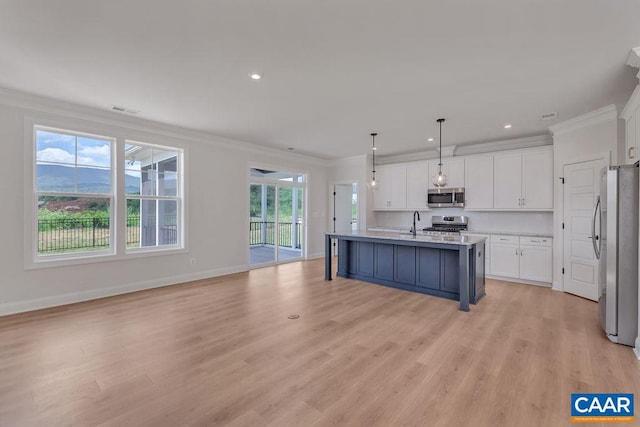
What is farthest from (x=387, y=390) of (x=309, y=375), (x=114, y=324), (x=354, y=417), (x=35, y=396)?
(x=114, y=324)

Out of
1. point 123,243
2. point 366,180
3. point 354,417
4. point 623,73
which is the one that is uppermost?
point 623,73

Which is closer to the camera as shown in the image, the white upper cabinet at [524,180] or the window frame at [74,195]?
the window frame at [74,195]

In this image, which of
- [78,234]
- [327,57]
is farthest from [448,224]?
[78,234]

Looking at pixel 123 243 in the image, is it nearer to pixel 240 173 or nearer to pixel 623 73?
pixel 240 173

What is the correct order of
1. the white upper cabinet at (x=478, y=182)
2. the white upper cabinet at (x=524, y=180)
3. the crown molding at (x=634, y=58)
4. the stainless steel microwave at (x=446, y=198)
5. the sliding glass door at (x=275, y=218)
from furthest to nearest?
1. the sliding glass door at (x=275, y=218)
2. the stainless steel microwave at (x=446, y=198)
3. the white upper cabinet at (x=478, y=182)
4. the white upper cabinet at (x=524, y=180)
5. the crown molding at (x=634, y=58)

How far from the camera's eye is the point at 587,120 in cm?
421

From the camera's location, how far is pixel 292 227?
748 cm

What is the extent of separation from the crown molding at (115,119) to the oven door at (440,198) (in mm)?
3575

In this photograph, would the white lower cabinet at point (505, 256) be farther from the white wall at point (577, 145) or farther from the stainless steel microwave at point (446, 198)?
the stainless steel microwave at point (446, 198)

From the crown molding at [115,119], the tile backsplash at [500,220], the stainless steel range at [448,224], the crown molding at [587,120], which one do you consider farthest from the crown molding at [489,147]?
the crown molding at [115,119]

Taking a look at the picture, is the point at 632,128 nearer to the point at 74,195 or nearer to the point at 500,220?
the point at 500,220

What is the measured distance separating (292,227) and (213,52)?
5.18m

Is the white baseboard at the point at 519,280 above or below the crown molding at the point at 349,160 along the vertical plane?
below

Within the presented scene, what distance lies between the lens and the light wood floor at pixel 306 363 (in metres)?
1.89
